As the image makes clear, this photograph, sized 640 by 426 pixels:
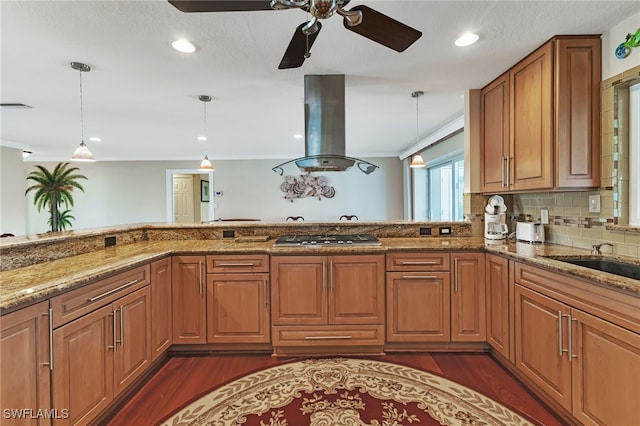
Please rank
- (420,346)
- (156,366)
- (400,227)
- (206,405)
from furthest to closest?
1. (400,227)
2. (420,346)
3. (156,366)
4. (206,405)

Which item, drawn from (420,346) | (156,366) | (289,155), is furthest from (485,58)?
(289,155)

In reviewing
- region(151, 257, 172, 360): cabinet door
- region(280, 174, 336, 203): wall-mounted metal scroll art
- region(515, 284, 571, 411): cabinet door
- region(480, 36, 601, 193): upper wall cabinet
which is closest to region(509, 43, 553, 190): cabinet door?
region(480, 36, 601, 193): upper wall cabinet

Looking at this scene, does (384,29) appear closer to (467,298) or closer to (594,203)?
(594,203)

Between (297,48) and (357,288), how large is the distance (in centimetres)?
176

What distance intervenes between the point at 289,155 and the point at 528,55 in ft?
17.7

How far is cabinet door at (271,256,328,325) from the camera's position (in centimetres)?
244

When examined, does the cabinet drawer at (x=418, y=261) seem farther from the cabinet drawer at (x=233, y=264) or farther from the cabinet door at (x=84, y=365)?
the cabinet door at (x=84, y=365)

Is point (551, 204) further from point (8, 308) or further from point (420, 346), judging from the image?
point (8, 308)

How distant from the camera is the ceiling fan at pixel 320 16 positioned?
1258mm

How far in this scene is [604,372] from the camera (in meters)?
1.43

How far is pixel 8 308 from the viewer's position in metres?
1.20

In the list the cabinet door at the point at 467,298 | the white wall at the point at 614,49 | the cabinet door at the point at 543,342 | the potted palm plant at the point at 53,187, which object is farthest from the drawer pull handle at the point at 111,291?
the potted palm plant at the point at 53,187

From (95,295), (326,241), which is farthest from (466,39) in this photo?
(95,295)

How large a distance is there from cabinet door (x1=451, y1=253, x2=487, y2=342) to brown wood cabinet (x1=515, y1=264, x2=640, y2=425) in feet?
1.23
